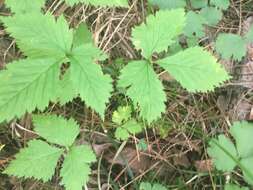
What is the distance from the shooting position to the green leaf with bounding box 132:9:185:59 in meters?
1.77

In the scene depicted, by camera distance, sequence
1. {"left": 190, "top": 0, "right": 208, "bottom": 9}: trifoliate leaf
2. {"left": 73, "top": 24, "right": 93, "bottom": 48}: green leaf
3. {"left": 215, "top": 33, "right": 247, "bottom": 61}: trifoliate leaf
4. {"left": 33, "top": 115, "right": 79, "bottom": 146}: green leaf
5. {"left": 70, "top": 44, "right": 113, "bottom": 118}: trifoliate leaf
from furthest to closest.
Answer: {"left": 190, "top": 0, "right": 208, "bottom": 9}: trifoliate leaf
{"left": 215, "top": 33, "right": 247, "bottom": 61}: trifoliate leaf
{"left": 73, "top": 24, "right": 93, "bottom": 48}: green leaf
{"left": 33, "top": 115, "right": 79, "bottom": 146}: green leaf
{"left": 70, "top": 44, "right": 113, "bottom": 118}: trifoliate leaf

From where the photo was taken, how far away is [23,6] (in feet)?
5.81

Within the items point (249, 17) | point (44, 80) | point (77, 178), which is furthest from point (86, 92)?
point (249, 17)

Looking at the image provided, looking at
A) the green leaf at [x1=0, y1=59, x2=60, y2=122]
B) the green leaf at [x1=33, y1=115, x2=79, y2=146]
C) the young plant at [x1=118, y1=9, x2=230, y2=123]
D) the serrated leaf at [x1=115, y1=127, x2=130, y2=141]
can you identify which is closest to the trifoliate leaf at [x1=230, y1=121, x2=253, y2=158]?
the young plant at [x1=118, y1=9, x2=230, y2=123]

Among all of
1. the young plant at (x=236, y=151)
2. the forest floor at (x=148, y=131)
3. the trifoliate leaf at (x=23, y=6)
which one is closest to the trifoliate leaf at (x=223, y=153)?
the young plant at (x=236, y=151)

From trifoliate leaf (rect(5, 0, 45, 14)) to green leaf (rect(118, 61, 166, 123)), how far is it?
0.49m

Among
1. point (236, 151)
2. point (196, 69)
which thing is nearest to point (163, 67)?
point (196, 69)

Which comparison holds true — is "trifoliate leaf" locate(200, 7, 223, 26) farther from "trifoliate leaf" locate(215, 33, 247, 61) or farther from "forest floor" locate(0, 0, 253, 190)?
"forest floor" locate(0, 0, 253, 190)

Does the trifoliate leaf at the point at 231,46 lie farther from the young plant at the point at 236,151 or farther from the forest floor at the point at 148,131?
the young plant at the point at 236,151

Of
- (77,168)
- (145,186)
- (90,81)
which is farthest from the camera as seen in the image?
(145,186)

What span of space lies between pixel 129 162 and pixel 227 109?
0.60 metres

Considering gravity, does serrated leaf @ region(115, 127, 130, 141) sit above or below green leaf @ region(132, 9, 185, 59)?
below

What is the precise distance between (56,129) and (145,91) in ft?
1.50

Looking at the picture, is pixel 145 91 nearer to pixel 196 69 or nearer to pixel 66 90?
pixel 196 69
